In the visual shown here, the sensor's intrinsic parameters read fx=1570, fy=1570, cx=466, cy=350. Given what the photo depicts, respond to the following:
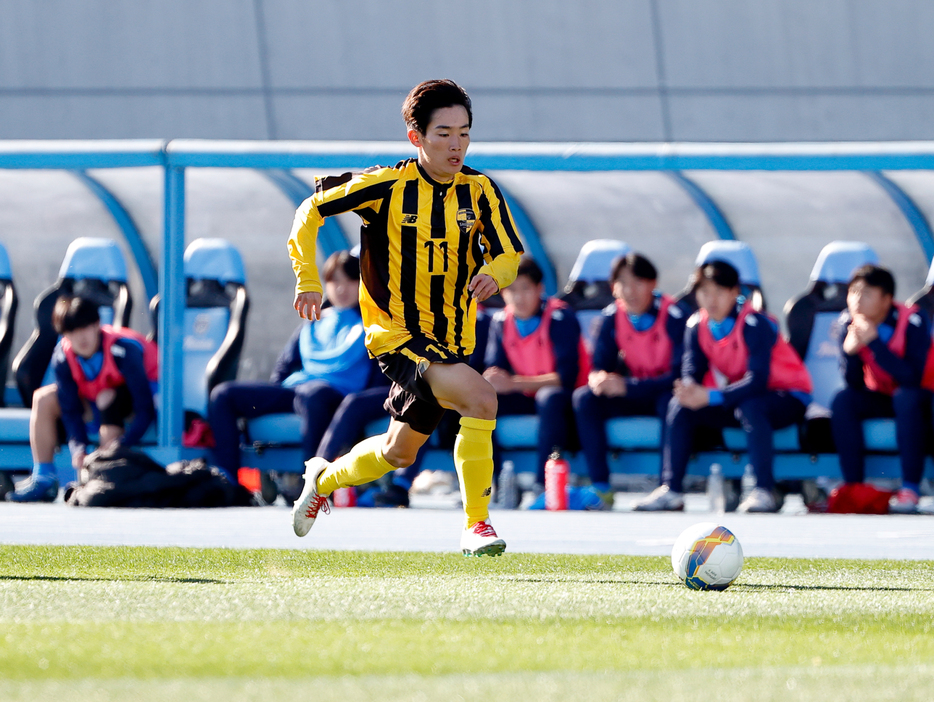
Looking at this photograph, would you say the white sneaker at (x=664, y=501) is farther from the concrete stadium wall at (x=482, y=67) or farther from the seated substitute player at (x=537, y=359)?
the concrete stadium wall at (x=482, y=67)

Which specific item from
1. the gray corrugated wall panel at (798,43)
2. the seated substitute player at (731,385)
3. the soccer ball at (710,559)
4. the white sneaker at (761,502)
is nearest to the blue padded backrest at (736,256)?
the seated substitute player at (731,385)

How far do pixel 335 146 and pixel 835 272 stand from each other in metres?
3.31

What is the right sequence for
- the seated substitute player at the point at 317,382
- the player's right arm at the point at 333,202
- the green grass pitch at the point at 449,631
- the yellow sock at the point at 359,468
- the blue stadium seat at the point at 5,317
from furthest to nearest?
1. the blue stadium seat at the point at 5,317
2. the seated substitute player at the point at 317,382
3. the yellow sock at the point at 359,468
4. the player's right arm at the point at 333,202
5. the green grass pitch at the point at 449,631

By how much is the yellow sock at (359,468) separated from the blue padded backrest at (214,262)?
4.88 meters

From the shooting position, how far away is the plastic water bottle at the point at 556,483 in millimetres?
9125

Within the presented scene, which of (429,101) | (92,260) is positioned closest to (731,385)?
(429,101)

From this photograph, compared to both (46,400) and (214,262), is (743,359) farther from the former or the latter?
(46,400)

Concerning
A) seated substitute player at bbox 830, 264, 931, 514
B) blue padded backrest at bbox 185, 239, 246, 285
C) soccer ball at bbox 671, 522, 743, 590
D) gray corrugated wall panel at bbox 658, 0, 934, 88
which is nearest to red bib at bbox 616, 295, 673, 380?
seated substitute player at bbox 830, 264, 931, 514

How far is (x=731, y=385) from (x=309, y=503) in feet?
12.6

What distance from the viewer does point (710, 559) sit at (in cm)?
464

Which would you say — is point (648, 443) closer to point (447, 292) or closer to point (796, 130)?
point (447, 292)

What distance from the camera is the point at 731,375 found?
9.30 m

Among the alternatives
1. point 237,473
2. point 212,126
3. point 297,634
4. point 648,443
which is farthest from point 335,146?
point 212,126

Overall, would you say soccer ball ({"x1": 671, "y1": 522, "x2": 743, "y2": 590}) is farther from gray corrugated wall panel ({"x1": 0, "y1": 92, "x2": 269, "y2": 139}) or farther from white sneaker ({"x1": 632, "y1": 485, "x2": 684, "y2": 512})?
gray corrugated wall panel ({"x1": 0, "y1": 92, "x2": 269, "y2": 139})
